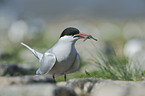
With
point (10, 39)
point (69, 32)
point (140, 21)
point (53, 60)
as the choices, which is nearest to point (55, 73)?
point (53, 60)

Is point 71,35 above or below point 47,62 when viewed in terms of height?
above

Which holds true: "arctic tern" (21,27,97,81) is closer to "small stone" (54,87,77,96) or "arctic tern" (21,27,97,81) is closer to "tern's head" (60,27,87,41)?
"tern's head" (60,27,87,41)

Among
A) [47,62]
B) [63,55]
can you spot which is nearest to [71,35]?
[63,55]

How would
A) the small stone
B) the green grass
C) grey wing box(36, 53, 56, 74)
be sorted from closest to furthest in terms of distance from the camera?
the small stone → grey wing box(36, 53, 56, 74) → the green grass

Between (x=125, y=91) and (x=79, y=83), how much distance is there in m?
0.60

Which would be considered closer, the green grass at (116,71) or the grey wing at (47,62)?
the grey wing at (47,62)

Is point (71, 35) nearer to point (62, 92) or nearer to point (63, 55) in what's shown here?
point (63, 55)

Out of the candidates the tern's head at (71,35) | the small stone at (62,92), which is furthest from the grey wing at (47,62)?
the small stone at (62,92)

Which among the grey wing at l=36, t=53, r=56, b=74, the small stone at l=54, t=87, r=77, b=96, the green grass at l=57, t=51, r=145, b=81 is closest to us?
the small stone at l=54, t=87, r=77, b=96

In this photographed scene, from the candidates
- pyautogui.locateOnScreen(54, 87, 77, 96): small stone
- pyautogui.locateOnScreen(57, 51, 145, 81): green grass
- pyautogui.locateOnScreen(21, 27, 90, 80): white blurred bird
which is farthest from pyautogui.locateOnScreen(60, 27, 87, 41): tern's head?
pyautogui.locateOnScreen(54, 87, 77, 96): small stone

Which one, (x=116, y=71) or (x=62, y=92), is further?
(x=116, y=71)

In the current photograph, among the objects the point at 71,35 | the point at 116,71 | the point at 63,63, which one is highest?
the point at 71,35

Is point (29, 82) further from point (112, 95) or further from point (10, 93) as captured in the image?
point (112, 95)

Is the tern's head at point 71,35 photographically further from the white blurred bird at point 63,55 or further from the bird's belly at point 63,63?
the bird's belly at point 63,63
